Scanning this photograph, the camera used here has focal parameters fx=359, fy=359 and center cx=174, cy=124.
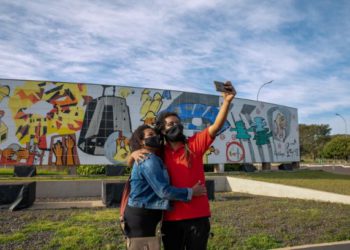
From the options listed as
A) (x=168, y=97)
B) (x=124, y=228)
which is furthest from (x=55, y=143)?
(x=124, y=228)

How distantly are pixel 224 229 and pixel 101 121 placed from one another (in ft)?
62.9

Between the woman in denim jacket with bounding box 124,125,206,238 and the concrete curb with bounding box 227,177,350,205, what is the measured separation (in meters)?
9.61

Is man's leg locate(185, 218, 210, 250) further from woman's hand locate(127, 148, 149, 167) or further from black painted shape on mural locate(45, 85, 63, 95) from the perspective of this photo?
black painted shape on mural locate(45, 85, 63, 95)

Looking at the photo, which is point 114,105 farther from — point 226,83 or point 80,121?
point 226,83

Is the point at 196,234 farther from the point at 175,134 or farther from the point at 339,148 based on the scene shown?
the point at 339,148

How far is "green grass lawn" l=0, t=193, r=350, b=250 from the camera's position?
5.88 m

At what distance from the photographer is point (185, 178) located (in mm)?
2861

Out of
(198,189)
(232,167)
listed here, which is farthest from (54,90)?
(198,189)

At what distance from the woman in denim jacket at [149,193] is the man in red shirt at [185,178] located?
10 cm

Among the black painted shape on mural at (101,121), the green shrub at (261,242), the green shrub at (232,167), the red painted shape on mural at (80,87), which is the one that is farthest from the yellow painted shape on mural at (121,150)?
the green shrub at (261,242)

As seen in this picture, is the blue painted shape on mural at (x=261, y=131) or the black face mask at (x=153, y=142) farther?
the blue painted shape on mural at (x=261, y=131)

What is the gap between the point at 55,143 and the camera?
23625 millimetres

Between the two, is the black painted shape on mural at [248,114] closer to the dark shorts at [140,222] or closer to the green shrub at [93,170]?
the green shrub at [93,170]

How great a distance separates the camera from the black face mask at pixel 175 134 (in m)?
2.92
